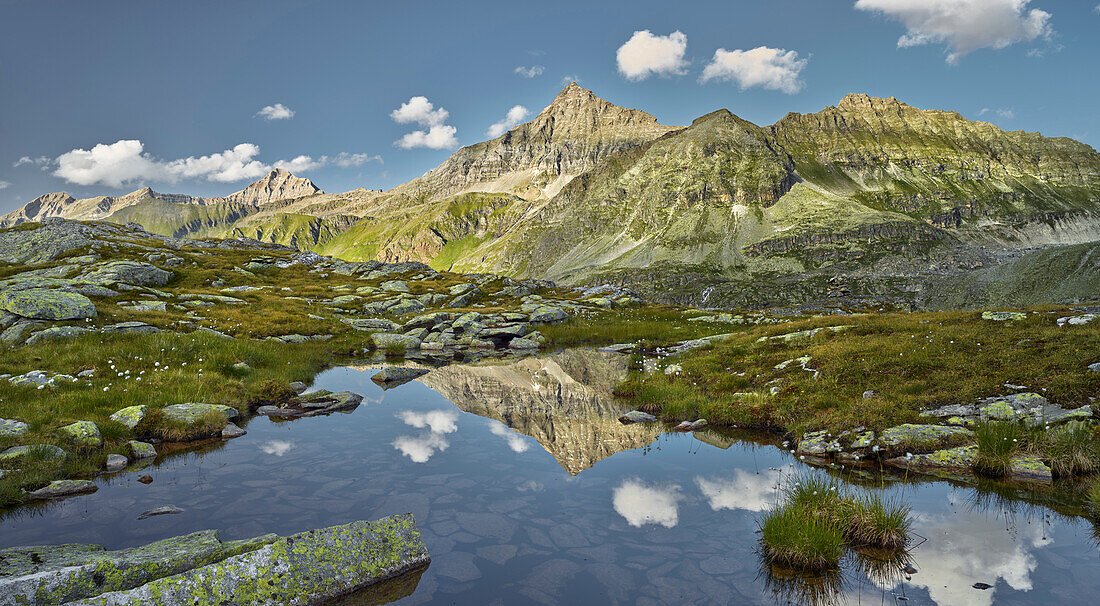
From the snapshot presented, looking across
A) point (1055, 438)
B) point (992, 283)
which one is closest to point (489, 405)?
point (1055, 438)

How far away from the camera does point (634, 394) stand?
24141 millimetres

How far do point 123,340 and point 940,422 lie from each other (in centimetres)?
3483

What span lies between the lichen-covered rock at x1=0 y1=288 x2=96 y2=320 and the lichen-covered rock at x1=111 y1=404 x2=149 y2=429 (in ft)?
53.6

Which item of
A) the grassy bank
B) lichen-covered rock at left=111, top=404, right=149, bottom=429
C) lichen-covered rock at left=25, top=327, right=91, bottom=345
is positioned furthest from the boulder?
the grassy bank

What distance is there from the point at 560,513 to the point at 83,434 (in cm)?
1453

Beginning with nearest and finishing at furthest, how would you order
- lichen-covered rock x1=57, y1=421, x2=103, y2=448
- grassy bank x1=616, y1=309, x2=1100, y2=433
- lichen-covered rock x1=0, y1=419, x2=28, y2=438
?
1. lichen-covered rock x1=0, y1=419, x2=28, y2=438
2. lichen-covered rock x1=57, y1=421, x2=103, y2=448
3. grassy bank x1=616, y1=309, x2=1100, y2=433

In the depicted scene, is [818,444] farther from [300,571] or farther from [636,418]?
[300,571]

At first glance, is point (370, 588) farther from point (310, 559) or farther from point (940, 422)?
point (940, 422)

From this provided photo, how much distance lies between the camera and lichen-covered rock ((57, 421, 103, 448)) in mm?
14719

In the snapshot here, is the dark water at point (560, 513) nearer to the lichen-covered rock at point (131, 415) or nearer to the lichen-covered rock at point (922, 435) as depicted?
the lichen-covered rock at point (922, 435)

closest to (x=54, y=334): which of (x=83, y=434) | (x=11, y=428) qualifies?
(x=11, y=428)

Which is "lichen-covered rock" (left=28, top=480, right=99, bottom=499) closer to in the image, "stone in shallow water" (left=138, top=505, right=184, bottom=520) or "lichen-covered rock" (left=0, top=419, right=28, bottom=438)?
"stone in shallow water" (left=138, top=505, right=184, bottom=520)

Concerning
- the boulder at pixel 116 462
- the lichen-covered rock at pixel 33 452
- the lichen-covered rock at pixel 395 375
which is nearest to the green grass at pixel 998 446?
the boulder at pixel 116 462

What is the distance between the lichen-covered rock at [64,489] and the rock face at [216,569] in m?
4.90
